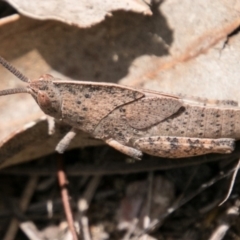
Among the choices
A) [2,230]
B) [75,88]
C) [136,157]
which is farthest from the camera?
[2,230]

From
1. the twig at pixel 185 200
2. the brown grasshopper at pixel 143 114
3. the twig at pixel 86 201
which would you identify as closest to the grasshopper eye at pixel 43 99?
the brown grasshopper at pixel 143 114

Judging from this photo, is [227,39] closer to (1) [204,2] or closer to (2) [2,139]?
(1) [204,2]

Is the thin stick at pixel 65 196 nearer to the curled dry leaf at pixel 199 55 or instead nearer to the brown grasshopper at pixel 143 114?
the brown grasshopper at pixel 143 114

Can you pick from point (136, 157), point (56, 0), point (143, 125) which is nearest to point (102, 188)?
point (136, 157)

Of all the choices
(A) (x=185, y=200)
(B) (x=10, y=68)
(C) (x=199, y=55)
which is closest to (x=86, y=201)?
(A) (x=185, y=200)

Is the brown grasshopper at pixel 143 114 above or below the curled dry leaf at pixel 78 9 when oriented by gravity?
below

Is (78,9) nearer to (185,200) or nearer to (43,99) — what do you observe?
(43,99)

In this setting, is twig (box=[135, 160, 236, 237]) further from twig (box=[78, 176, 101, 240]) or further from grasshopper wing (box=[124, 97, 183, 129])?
grasshopper wing (box=[124, 97, 183, 129])
